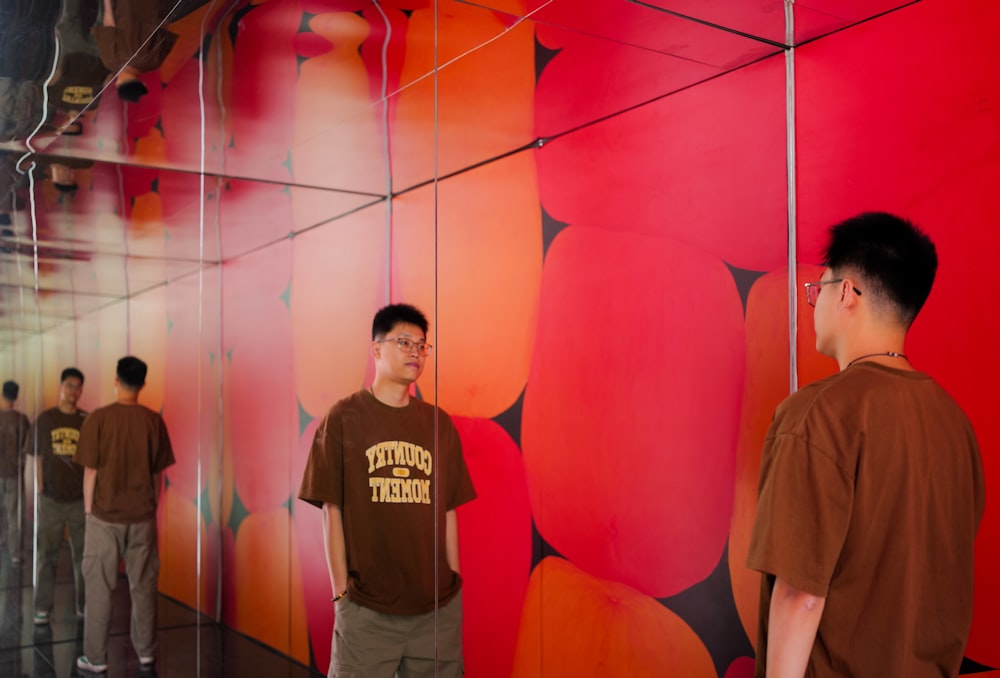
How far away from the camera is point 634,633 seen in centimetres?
308

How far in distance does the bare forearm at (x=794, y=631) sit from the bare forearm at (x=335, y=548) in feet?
3.40

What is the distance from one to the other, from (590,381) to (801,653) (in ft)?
4.13

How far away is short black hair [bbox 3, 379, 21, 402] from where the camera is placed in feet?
7.37

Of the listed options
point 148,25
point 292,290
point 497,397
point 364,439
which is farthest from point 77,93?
point 497,397

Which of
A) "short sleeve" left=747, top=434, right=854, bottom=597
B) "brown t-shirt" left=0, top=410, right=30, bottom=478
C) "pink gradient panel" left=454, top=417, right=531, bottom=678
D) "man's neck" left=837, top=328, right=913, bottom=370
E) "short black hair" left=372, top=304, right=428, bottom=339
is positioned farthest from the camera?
"pink gradient panel" left=454, top=417, right=531, bottom=678

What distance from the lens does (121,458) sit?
2258 mm

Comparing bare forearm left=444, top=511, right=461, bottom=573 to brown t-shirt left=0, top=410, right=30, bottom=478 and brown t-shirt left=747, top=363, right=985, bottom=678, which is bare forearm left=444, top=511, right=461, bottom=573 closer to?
brown t-shirt left=747, top=363, right=985, bottom=678

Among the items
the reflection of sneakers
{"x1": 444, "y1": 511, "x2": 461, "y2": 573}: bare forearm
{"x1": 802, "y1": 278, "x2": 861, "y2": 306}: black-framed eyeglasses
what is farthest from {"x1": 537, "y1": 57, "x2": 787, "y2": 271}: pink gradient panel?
the reflection of sneakers

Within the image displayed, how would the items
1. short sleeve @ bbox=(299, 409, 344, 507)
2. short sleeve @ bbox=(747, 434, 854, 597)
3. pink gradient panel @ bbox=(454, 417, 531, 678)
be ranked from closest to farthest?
short sleeve @ bbox=(747, 434, 854, 597) < short sleeve @ bbox=(299, 409, 344, 507) < pink gradient panel @ bbox=(454, 417, 531, 678)

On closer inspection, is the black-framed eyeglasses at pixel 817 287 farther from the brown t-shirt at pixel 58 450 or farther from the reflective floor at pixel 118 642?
the brown t-shirt at pixel 58 450

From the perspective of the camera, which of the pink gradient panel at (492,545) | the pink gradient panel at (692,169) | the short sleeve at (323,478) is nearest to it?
the short sleeve at (323,478)

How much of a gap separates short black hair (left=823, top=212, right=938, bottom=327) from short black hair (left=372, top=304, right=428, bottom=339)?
1103mm

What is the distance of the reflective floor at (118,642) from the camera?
2.24 meters

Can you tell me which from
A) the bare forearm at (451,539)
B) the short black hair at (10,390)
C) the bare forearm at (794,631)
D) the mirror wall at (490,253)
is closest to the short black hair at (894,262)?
the mirror wall at (490,253)
